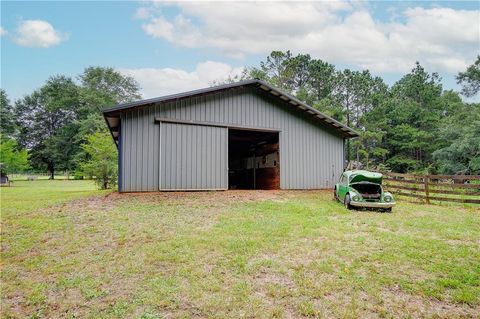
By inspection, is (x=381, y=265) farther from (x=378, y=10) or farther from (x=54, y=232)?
(x=378, y=10)

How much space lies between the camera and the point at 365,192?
8.98 m

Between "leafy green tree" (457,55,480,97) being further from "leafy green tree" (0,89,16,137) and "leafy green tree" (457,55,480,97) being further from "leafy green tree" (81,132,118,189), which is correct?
"leafy green tree" (0,89,16,137)

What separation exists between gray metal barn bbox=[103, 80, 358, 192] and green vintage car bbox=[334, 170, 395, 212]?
4715 mm

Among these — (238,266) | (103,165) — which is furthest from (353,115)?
(238,266)

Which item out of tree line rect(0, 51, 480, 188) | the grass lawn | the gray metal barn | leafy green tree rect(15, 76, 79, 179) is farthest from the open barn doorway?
leafy green tree rect(15, 76, 79, 179)

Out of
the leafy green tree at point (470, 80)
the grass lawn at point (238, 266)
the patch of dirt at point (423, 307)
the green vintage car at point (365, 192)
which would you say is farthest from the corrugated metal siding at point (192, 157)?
the leafy green tree at point (470, 80)

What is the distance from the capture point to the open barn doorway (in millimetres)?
14745

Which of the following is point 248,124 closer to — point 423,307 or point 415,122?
point 423,307

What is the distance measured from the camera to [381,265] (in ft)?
13.2

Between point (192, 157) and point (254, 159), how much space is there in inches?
277

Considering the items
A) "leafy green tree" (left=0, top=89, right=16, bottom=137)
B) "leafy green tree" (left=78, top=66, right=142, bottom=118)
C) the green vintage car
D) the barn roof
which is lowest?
the green vintage car

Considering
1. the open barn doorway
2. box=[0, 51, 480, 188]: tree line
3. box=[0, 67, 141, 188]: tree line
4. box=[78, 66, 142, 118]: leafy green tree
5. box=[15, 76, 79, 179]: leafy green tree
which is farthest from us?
box=[78, 66, 142, 118]: leafy green tree

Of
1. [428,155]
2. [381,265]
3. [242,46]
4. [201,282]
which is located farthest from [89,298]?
[428,155]

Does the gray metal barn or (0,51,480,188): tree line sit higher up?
(0,51,480,188): tree line
